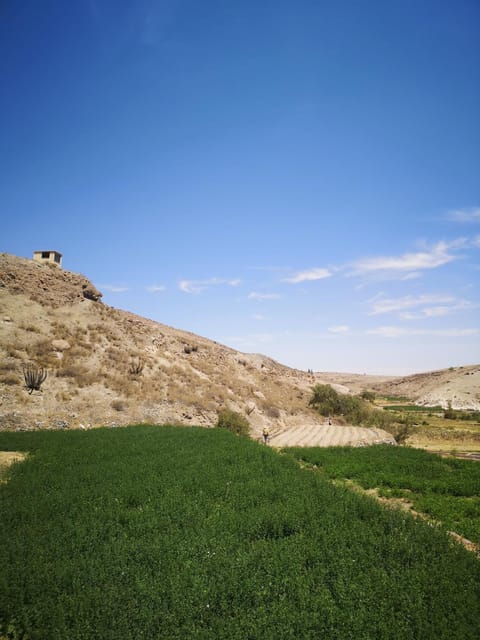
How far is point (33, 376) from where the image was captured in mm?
25781

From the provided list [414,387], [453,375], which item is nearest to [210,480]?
[453,375]

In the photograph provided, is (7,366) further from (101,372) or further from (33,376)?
(101,372)

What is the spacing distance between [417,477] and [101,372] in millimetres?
24805

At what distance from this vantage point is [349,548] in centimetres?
775

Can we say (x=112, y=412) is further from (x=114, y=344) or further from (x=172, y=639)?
(x=172, y=639)

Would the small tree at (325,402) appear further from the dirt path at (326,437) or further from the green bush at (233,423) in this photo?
the green bush at (233,423)

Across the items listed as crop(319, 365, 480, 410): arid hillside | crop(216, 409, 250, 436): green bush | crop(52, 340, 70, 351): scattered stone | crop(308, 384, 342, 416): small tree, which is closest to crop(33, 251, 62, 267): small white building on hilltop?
crop(52, 340, 70, 351): scattered stone

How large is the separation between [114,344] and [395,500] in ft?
97.6

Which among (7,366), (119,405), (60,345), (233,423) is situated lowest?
(233,423)

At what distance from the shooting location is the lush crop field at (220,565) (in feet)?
18.4

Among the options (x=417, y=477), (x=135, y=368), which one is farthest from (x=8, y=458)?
(x=135, y=368)

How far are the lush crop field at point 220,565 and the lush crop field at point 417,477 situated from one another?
9.31 feet

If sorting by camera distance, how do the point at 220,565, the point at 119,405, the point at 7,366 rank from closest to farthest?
the point at 220,565 < the point at 7,366 < the point at 119,405

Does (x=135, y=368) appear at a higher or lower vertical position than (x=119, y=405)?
higher
